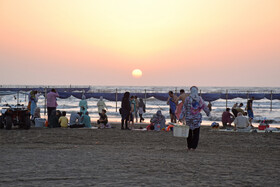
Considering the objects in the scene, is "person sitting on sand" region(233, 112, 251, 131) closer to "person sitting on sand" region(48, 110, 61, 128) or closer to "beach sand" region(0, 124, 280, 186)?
"person sitting on sand" region(48, 110, 61, 128)

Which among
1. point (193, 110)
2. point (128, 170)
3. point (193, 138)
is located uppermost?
point (193, 110)

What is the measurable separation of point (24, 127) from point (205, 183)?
1472 centimetres

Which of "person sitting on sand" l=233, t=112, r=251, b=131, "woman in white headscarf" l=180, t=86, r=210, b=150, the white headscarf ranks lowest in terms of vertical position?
"person sitting on sand" l=233, t=112, r=251, b=131

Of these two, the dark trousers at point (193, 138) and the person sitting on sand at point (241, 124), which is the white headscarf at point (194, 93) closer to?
the dark trousers at point (193, 138)

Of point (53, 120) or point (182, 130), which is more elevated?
point (182, 130)

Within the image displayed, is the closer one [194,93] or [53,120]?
[194,93]

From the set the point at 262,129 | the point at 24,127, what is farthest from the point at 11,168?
the point at 262,129

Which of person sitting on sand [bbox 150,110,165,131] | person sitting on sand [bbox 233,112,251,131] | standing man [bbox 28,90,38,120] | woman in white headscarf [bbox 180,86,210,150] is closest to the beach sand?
woman in white headscarf [bbox 180,86,210,150]

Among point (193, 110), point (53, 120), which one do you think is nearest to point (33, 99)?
point (53, 120)

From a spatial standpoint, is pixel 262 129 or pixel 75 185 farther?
pixel 262 129

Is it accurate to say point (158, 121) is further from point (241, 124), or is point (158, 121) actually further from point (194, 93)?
point (194, 93)

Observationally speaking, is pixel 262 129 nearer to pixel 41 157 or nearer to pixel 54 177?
pixel 41 157

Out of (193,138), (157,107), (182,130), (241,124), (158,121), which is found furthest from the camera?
(157,107)

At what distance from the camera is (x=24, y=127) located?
20.4 meters
